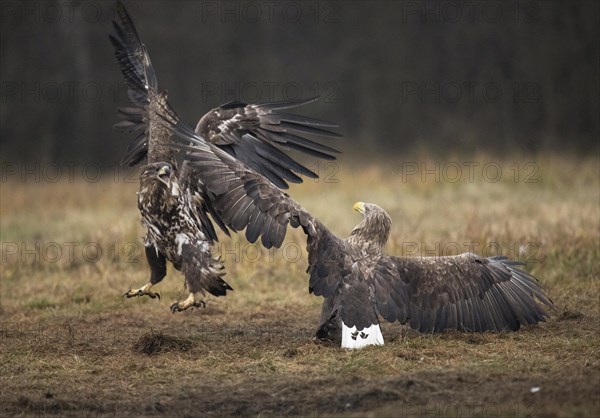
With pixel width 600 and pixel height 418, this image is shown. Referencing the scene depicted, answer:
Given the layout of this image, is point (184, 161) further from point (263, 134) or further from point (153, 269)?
point (263, 134)

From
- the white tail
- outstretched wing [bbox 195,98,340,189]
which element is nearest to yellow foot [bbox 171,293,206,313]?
the white tail

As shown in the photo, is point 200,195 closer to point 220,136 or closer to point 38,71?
point 220,136

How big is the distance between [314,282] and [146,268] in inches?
178

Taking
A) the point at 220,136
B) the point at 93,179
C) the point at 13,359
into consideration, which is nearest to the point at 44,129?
the point at 93,179

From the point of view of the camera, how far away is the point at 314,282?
7441mm

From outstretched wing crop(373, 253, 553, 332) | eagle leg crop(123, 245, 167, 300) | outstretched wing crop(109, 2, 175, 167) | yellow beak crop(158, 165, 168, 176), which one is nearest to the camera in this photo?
outstretched wing crop(373, 253, 553, 332)

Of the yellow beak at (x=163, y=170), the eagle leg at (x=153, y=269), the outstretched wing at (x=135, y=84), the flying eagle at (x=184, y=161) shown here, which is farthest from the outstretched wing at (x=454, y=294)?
the outstretched wing at (x=135, y=84)

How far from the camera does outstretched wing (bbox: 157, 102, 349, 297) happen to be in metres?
7.51

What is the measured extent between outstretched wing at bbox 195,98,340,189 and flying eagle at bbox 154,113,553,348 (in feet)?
3.09

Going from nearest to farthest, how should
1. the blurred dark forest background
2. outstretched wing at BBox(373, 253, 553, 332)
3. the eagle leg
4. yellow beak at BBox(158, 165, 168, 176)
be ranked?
outstretched wing at BBox(373, 253, 553, 332) → yellow beak at BBox(158, 165, 168, 176) → the eagle leg → the blurred dark forest background

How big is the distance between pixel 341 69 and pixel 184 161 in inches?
580

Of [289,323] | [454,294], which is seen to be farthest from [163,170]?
[454,294]

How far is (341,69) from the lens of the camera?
22.5m

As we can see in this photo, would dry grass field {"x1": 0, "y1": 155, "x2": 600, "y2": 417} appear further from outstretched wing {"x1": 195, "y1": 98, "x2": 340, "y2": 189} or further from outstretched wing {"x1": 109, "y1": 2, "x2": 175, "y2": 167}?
outstretched wing {"x1": 109, "y1": 2, "x2": 175, "y2": 167}
